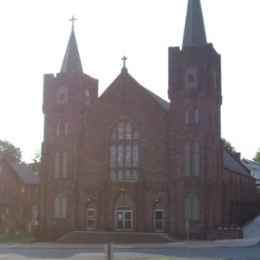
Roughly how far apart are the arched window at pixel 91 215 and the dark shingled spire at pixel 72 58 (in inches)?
514

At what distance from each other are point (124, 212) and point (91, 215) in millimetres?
3114

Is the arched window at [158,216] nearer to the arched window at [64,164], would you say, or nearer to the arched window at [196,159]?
the arched window at [196,159]

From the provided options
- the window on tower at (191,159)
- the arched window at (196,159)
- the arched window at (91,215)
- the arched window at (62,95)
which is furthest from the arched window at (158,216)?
the arched window at (62,95)

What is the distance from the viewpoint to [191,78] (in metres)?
53.2

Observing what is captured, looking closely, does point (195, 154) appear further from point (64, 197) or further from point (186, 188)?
point (64, 197)

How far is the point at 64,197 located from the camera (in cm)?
5550

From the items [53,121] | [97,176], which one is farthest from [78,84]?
[97,176]

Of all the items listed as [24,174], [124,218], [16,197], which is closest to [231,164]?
[124,218]

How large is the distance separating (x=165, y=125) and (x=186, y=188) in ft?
18.8

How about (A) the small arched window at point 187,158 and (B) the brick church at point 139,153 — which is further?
(A) the small arched window at point 187,158

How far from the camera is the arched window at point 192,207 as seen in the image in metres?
51.1

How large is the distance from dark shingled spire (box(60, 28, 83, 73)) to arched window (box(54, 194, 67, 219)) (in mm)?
12132

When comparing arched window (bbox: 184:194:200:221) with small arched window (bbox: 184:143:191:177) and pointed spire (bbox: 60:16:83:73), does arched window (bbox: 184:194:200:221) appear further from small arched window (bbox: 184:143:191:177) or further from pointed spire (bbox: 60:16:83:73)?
pointed spire (bbox: 60:16:83:73)

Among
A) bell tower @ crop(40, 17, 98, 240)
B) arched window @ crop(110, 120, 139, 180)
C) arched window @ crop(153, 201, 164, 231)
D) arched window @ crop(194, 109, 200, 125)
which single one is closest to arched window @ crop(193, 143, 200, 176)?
arched window @ crop(194, 109, 200, 125)
